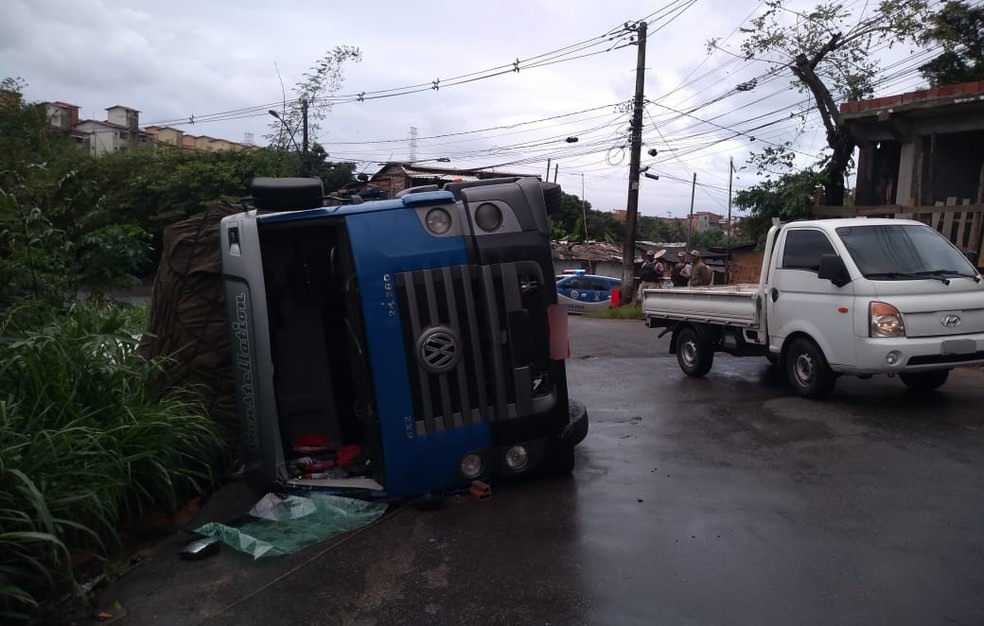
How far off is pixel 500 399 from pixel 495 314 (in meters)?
0.58

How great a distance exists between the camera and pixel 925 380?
841 cm

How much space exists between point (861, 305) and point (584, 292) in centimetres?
1858

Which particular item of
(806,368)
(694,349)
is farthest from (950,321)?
(694,349)

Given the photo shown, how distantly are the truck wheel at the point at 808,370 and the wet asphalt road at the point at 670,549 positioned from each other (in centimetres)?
94

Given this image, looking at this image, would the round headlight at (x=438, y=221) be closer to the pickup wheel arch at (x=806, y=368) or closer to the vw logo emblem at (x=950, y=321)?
the pickup wheel arch at (x=806, y=368)

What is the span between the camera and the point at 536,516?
5172mm

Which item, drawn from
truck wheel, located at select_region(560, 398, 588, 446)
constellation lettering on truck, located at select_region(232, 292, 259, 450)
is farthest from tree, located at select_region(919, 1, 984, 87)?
constellation lettering on truck, located at select_region(232, 292, 259, 450)

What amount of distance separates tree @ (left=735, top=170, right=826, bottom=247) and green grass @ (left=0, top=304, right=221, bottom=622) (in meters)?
13.7

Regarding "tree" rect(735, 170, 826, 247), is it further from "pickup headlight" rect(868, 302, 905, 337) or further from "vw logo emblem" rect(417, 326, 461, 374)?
"vw logo emblem" rect(417, 326, 461, 374)

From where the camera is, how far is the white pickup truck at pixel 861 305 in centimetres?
739

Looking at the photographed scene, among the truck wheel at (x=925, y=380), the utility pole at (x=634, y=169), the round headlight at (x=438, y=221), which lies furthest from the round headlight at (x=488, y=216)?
the utility pole at (x=634, y=169)

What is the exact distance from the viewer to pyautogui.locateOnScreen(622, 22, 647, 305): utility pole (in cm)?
2227

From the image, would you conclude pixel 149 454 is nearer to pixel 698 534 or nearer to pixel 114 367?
pixel 114 367

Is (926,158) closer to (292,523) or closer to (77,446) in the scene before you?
(292,523)
